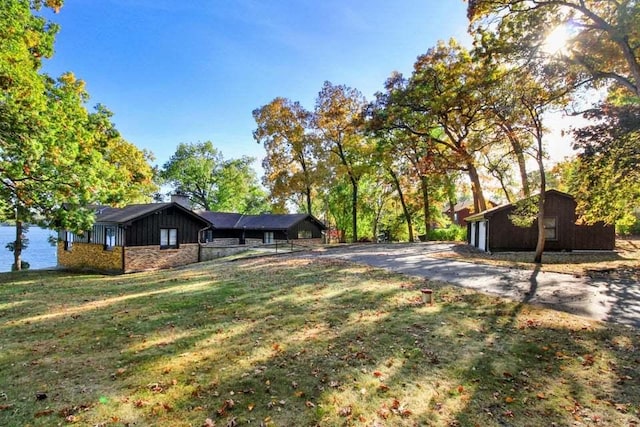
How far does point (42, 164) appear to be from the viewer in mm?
8016

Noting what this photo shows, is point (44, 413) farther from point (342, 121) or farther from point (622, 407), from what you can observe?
point (342, 121)

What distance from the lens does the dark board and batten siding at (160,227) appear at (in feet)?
Answer: 62.1

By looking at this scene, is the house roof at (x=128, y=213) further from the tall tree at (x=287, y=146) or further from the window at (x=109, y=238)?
the tall tree at (x=287, y=146)

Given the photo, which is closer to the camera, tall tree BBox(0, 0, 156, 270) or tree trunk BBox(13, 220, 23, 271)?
tall tree BBox(0, 0, 156, 270)

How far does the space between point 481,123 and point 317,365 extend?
2262cm

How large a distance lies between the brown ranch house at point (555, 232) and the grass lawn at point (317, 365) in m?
13.2

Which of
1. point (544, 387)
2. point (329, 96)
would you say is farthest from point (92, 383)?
Result: point (329, 96)

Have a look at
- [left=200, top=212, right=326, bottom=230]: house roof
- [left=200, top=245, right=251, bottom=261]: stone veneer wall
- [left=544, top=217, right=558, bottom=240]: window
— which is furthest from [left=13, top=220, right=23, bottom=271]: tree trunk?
[left=544, top=217, right=558, bottom=240]: window

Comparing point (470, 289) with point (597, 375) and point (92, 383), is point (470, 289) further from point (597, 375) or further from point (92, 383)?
point (92, 383)

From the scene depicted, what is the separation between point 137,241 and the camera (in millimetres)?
19031

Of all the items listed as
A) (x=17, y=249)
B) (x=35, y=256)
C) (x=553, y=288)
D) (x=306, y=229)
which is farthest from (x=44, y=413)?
(x=35, y=256)

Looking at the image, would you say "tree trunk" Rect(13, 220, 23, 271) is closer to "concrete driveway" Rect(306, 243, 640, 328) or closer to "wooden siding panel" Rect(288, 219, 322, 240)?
"wooden siding panel" Rect(288, 219, 322, 240)

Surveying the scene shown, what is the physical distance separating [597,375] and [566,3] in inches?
445

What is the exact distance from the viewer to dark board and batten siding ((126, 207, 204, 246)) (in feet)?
62.1
